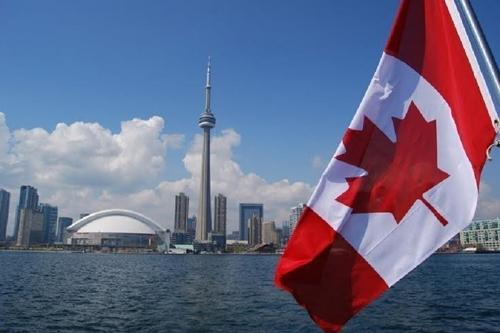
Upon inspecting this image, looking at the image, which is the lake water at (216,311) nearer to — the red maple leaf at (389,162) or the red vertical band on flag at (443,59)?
the red maple leaf at (389,162)

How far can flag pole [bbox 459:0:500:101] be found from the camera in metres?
5.67

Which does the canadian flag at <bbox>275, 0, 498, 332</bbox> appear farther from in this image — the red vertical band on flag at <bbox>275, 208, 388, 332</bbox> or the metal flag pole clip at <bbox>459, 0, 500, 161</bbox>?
the metal flag pole clip at <bbox>459, 0, 500, 161</bbox>

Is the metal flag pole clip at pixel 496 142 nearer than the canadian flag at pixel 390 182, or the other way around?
the metal flag pole clip at pixel 496 142

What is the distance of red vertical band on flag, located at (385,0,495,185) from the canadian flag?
0.05ft

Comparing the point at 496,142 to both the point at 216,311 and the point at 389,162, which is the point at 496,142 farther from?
the point at 216,311

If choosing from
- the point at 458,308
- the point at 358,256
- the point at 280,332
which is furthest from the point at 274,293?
the point at 358,256

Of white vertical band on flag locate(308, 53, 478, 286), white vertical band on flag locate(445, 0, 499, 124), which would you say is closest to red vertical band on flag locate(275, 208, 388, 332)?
white vertical band on flag locate(308, 53, 478, 286)

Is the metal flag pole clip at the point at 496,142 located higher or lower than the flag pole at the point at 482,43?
lower

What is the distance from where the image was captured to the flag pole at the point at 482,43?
18.6ft

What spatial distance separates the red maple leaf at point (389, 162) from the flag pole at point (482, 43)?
44.9 inches

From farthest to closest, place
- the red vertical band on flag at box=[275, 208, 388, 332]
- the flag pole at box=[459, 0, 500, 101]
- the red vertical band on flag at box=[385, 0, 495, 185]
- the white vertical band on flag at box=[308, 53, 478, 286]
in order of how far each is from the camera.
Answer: the red vertical band on flag at box=[275, 208, 388, 332], the white vertical band on flag at box=[308, 53, 478, 286], the red vertical band on flag at box=[385, 0, 495, 185], the flag pole at box=[459, 0, 500, 101]

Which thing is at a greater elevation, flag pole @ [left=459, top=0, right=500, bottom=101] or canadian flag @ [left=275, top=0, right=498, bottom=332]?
flag pole @ [left=459, top=0, right=500, bottom=101]

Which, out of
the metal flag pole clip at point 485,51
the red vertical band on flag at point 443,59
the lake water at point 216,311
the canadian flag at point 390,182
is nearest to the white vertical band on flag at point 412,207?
the canadian flag at point 390,182

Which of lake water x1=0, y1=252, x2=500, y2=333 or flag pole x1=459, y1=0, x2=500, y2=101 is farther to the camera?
lake water x1=0, y1=252, x2=500, y2=333
